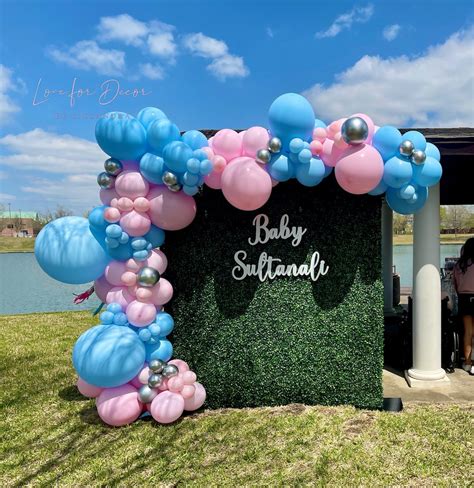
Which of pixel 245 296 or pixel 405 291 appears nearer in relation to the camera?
pixel 245 296

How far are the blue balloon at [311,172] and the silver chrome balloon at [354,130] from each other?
0.30 m

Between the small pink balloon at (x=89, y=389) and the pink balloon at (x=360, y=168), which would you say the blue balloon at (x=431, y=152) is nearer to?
→ the pink balloon at (x=360, y=168)

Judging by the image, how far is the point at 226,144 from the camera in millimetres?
3480

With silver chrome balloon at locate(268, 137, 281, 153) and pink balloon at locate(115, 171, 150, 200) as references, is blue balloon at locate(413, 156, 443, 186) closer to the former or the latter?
silver chrome balloon at locate(268, 137, 281, 153)

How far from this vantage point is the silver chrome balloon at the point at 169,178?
3.46m

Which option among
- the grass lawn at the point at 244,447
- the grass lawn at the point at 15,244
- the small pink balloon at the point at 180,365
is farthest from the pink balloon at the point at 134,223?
the grass lawn at the point at 15,244

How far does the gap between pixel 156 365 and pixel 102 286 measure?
0.92m

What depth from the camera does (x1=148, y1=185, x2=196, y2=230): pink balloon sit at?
11.7 feet

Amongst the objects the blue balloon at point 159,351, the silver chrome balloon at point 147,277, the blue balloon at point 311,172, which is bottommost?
the blue balloon at point 159,351

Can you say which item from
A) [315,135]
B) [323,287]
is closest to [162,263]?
[323,287]

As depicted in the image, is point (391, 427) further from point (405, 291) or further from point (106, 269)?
point (405, 291)

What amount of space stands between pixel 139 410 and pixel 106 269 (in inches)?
52.4

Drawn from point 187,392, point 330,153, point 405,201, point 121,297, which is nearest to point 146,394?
point 187,392

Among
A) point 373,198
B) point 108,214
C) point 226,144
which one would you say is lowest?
point 108,214
